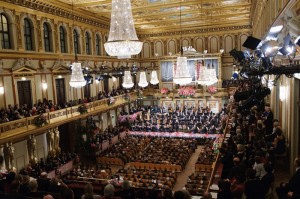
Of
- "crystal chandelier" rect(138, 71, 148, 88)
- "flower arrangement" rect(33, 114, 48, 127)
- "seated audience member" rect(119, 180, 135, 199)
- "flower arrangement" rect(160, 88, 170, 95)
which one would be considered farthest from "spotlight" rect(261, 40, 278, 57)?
"flower arrangement" rect(160, 88, 170, 95)

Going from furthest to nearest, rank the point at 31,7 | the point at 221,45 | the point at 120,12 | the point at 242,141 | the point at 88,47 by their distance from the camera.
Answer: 1. the point at 221,45
2. the point at 88,47
3. the point at 31,7
4. the point at 242,141
5. the point at 120,12

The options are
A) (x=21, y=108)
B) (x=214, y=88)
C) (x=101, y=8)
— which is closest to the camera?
(x=21, y=108)

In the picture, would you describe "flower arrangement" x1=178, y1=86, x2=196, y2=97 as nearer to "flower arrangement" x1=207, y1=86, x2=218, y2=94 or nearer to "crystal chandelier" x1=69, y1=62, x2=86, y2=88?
"flower arrangement" x1=207, y1=86, x2=218, y2=94

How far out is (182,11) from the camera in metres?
23.5

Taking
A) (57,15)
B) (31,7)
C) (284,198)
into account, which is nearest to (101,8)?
(57,15)

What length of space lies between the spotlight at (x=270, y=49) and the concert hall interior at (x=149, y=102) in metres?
0.03

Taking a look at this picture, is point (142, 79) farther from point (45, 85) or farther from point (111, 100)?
point (45, 85)

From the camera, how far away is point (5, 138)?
46.5 ft

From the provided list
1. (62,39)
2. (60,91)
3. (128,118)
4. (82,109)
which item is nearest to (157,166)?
(82,109)

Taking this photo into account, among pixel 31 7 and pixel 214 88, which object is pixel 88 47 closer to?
pixel 31 7

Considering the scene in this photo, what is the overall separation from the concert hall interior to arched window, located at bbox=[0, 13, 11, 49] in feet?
0.20

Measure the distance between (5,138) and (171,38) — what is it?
25023 millimetres

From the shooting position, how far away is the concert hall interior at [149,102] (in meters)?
7.45

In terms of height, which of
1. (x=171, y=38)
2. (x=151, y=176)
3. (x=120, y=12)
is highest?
(x=171, y=38)
